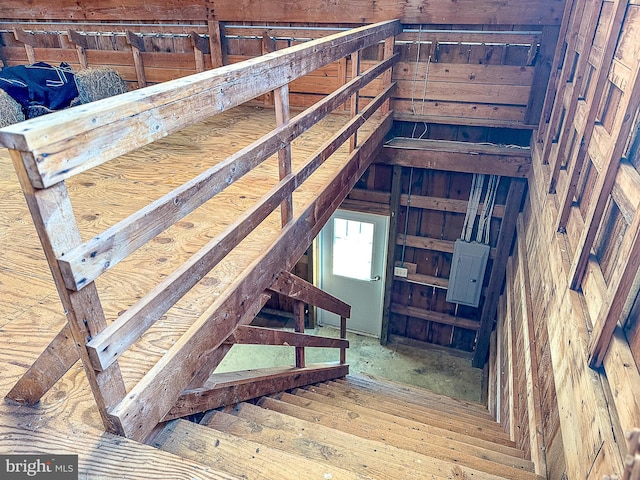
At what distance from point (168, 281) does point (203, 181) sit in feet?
1.08

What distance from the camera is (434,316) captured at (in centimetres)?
544

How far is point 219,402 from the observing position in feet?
6.88

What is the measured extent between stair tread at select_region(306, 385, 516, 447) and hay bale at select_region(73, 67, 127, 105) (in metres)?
3.47

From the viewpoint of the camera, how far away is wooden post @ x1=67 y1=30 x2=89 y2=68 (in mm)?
4961

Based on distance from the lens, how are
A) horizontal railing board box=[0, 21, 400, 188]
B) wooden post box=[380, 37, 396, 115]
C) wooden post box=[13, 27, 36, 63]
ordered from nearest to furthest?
horizontal railing board box=[0, 21, 400, 188] → wooden post box=[380, 37, 396, 115] → wooden post box=[13, 27, 36, 63]

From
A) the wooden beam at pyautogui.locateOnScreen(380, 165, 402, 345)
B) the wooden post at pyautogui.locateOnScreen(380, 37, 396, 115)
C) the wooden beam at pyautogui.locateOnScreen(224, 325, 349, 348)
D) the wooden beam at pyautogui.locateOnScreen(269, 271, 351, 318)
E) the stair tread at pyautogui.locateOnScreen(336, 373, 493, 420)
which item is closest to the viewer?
the wooden beam at pyautogui.locateOnScreen(224, 325, 349, 348)

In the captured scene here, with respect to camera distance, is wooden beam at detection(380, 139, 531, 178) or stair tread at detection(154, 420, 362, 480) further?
wooden beam at detection(380, 139, 531, 178)

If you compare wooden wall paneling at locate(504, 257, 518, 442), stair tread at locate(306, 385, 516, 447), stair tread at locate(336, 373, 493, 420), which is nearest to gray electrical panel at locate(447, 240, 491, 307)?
wooden wall paneling at locate(504, 257, 518, 442)

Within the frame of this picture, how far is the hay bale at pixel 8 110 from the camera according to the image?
362 centimetres

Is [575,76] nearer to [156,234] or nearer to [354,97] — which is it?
[354,97]

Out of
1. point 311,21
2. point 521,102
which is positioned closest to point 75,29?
point 311,21

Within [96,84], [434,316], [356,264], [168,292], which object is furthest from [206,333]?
[434,316]

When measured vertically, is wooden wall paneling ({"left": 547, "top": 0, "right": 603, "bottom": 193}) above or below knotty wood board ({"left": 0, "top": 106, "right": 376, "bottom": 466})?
above

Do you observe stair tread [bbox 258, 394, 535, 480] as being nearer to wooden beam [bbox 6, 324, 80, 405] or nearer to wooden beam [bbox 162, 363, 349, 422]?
wooden beam [bbox 162, 363, 349, 422]
